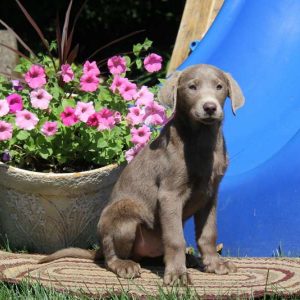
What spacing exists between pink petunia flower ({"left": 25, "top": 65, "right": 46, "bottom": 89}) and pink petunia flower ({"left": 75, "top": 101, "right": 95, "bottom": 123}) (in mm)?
306

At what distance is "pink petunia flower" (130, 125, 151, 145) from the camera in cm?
479

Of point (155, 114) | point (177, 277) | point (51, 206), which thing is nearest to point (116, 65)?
point (155, 114)

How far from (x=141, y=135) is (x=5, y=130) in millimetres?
852

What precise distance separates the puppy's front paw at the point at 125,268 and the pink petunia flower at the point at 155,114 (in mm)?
1036

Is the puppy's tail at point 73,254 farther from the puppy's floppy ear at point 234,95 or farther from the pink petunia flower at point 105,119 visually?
the puppy's floppy ear at point 234,95

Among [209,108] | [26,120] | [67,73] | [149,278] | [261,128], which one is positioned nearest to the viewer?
[209,108]

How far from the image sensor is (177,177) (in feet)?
12.9

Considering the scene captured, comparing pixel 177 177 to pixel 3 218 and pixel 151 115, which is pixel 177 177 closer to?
pixel 151 115

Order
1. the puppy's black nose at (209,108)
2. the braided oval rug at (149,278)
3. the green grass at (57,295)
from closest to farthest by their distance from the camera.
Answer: the green grass at (57,295) → the braided oval rug at (149,278) → the puppy's black nose at (209,108)

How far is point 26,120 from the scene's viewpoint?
463 cm

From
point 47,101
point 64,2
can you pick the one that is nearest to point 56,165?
point 47,101

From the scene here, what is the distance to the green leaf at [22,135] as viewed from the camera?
467 centimetres

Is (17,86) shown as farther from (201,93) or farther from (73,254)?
(201,93)

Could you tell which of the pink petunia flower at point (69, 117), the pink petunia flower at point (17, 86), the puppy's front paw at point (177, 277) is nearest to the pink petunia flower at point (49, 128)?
the pink petunia flower at point (69, 117)
